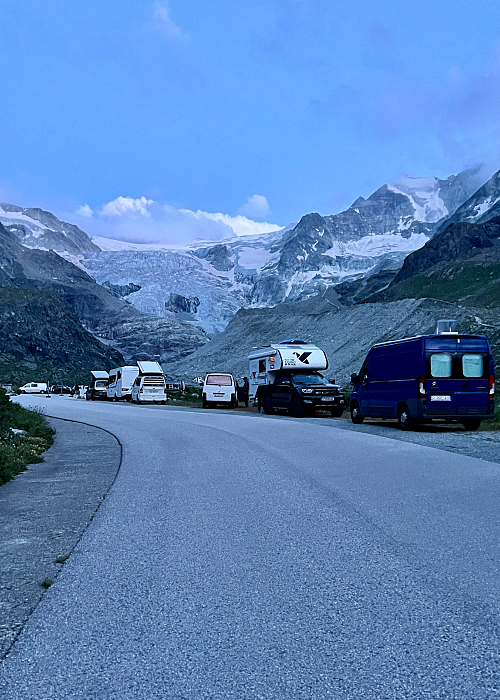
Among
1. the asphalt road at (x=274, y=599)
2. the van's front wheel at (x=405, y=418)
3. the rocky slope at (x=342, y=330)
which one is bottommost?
the asphalt road at (x=274, y=599)

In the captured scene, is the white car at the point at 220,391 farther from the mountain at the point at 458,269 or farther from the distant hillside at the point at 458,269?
the mountain at the point at 458,269

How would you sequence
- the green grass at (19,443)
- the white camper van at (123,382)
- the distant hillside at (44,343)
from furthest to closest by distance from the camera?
the distant hillside at (44,343), the white camper van at (123,382), the green grass at (19,443)

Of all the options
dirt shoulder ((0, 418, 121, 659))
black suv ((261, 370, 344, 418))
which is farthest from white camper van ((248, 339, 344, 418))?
dirt shoulder ((0, 418, 121, 659))

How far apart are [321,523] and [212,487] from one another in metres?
2.64

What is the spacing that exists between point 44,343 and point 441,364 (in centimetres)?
12523

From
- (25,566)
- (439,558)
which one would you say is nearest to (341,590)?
(439,558)

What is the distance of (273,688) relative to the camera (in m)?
3.11

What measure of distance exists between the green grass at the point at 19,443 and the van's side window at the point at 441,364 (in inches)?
415

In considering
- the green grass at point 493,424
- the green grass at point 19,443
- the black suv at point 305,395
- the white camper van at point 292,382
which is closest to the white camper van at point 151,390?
the white camper van at point 292,382

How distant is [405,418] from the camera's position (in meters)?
A: 19.2

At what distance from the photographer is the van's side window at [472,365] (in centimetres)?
1855

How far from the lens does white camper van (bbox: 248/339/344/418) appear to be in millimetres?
27062

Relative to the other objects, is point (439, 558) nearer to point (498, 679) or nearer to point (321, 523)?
point (321, 523)

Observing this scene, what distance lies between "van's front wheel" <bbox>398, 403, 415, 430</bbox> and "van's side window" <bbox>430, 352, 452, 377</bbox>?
4.80 ft
